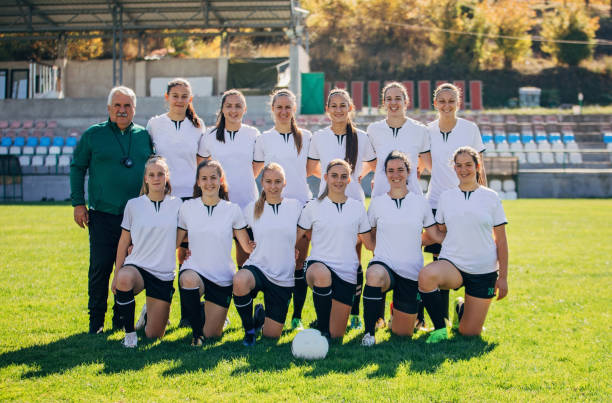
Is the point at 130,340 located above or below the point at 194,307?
below

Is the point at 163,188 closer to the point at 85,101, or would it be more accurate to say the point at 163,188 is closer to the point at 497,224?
the point at 497,224

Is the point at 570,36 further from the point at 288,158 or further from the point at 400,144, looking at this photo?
the point at 288,158

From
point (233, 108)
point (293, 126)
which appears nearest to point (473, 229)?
point (293, 126)

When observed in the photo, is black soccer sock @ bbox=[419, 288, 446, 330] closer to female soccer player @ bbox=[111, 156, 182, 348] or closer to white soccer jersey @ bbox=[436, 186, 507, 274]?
white soccer jersey @ bbox=[436, 186, 507, 274]

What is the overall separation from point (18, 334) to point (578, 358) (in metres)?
4.19

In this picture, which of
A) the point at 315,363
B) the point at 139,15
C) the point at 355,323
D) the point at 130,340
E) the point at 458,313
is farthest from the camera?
the point at 139,15

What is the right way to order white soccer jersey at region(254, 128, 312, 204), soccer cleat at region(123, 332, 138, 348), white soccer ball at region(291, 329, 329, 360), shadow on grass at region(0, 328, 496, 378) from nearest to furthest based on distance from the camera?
shadow on grass at region(0, 328, 496, 378), white soccer ball at region(291, 329, 329, 360), soccer cleat at region(123, 332, 138, 348), white soccer jersey at region(254, 128, 312, 204)

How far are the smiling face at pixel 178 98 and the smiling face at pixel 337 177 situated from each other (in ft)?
4.65

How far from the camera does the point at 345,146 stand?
17.4ft

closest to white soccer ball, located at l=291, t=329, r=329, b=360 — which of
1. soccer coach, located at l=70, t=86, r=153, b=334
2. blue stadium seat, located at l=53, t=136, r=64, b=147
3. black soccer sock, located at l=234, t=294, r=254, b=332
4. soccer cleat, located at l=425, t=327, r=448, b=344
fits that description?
black soccer sock, located at l=234, t=294, r=254, b=332

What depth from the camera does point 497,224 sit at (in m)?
4.77

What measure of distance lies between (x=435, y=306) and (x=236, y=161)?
204 cm

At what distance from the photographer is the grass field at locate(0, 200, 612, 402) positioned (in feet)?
11.8

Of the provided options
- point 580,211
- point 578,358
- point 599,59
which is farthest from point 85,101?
point 599,59
